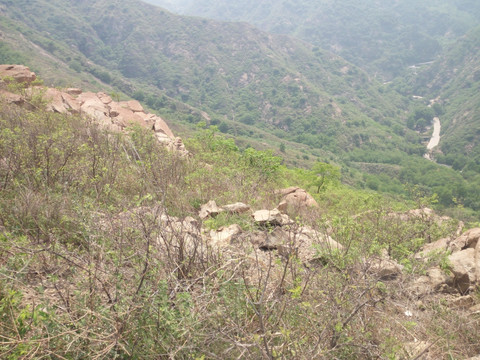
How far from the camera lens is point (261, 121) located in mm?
99438

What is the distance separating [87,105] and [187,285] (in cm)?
1585

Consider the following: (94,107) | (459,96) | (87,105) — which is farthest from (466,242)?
(459,96)

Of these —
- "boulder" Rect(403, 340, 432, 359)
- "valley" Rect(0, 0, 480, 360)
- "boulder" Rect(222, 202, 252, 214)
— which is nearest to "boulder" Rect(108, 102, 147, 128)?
"valley" Rect(0, 0, 480, 360)

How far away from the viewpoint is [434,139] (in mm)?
96438

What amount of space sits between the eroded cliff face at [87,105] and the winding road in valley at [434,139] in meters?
91.1

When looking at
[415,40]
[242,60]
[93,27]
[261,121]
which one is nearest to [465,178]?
[261,121]

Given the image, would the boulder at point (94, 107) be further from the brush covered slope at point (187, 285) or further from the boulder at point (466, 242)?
the boulder at point (466, 242)

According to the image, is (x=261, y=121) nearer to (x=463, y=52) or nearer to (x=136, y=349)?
(x=136, y=349)

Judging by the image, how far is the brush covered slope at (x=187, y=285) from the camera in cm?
234

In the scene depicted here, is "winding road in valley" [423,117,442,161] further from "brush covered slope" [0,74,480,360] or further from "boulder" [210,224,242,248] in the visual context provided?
"boulder" [210,224,242,248]

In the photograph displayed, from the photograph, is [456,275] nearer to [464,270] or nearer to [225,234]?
[464,270]

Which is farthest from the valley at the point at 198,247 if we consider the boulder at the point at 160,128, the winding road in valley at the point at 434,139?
the winding road in valley at the point at 434,139

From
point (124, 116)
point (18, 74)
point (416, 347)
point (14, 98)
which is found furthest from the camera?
point (124, 116)

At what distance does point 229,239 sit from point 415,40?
227200 millimetres
